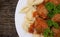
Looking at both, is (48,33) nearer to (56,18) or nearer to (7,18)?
(56,18)

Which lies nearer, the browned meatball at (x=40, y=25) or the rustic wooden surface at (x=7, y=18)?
the browned meatball at (x=40, y=25)

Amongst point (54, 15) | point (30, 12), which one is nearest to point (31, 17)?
point (30, 12)

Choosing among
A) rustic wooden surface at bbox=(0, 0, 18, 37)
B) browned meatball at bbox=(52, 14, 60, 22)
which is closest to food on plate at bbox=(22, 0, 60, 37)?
browned meatball at bbox=(52, 14, 60, 22)

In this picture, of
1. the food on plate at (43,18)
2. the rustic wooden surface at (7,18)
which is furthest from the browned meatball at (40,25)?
the rustic wooden surface at (7,18)

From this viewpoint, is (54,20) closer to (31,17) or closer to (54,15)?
(54,15)

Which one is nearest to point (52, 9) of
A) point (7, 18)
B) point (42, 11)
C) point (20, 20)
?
point (42, 11)

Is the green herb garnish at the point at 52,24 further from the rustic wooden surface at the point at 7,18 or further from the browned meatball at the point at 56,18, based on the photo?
the rustic wooden surface at the point at 7,18

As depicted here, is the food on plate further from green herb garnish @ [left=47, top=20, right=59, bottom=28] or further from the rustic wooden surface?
the rustic wooden surface
